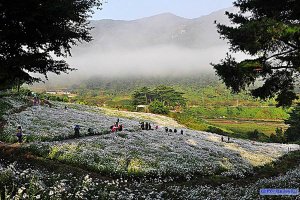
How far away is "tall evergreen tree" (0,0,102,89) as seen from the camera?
13.0 m

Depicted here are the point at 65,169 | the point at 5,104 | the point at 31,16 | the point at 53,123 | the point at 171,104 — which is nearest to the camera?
the point at 31,16

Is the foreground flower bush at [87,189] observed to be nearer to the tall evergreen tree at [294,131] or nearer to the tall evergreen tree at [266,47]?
the tall evergreen tree at [266,47]

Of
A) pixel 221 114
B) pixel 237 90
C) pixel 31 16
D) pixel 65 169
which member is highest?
pixel 31 16

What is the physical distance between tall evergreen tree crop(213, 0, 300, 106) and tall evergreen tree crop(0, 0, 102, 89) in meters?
7.88

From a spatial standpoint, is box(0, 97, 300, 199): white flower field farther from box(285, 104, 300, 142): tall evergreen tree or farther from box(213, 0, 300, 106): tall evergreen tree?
box(285, 104, 300, 142): tall evergreen tree

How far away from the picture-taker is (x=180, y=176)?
2316cm

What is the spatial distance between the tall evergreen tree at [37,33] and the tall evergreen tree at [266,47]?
7884mm

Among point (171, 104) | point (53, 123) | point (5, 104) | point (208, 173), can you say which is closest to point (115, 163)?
point (208, 173)

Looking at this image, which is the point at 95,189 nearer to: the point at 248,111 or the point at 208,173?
the point at 208,173

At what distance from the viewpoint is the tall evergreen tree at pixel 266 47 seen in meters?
16.7

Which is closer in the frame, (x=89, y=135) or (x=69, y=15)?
(x=69, y=15)

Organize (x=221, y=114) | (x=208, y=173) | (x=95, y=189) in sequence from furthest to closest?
(x=221, y=114) → (x=208, y=173) → (x=95, y=189)

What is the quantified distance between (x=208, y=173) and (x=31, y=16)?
17.2 m

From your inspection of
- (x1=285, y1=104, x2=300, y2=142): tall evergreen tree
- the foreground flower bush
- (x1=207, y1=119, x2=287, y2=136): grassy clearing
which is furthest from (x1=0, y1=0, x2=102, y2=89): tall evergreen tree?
(x1=207, y1=119, x2=287, y2=136): grassy clearing
